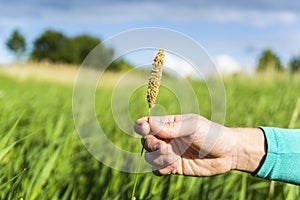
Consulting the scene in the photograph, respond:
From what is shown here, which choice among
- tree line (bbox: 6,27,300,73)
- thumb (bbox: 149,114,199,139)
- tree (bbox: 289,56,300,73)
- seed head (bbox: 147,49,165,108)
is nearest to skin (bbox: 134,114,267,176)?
thumb (bbox: 149,114,199,139)

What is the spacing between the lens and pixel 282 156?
45.0 inches

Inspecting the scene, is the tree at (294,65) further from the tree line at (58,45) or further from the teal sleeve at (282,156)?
the tree line at (58,45)

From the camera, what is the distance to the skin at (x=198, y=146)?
96cm

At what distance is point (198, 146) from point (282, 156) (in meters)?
0.26

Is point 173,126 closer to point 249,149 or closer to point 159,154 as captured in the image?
point 159,154

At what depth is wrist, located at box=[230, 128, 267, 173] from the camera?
45.1 inches

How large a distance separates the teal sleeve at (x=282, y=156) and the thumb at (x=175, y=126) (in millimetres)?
284

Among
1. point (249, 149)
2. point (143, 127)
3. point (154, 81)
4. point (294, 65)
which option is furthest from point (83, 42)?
point (154, 81)

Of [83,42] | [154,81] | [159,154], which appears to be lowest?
[159,154]

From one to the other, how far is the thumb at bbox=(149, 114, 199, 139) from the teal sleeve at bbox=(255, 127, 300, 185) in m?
0.28

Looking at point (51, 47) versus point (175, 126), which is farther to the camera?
point (51, 47)

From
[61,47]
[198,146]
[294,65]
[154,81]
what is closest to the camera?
[154,81]

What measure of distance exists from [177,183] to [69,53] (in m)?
43.1

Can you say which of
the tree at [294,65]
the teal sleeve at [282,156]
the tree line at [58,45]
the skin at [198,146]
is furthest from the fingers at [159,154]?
the tree line at [58,45]
